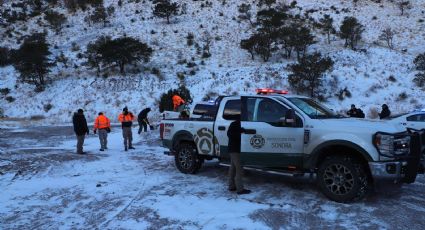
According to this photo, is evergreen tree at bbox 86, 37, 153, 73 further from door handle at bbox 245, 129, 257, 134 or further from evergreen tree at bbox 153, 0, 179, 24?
door handle at bbox 245, 129, 257, 134

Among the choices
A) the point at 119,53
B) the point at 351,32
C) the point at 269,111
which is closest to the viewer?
the point at 269,111

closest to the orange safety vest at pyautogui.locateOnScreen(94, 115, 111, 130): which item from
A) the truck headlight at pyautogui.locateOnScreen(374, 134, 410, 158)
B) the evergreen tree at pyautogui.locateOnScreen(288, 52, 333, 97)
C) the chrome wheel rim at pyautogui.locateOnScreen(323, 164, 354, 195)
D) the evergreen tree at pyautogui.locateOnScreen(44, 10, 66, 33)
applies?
the chrome wheel rim at pyautogui.locateOnScreen(323, 164, 354, 195)

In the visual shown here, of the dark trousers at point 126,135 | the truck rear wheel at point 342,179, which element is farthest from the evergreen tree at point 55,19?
the truck rear wheel at point 342,179

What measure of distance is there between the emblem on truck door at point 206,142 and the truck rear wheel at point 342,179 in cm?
267

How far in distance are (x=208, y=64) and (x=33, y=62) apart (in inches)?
524

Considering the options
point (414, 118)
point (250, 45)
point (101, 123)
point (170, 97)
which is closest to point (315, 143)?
point (414, 118)

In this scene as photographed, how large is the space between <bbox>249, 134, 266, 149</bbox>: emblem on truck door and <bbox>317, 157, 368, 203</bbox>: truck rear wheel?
1298mm

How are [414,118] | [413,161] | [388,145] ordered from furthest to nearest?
1. [414,118]
2. [413,161]
3. [388,145]

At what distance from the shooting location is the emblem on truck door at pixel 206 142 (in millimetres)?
10038

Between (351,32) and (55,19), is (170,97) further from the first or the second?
(55,19)

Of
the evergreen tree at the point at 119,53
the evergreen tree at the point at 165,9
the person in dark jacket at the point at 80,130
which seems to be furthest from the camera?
the evergreen tree at the point at 165,9

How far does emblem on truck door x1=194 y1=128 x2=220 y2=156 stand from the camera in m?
10.0

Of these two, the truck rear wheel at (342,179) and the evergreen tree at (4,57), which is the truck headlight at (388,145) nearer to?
the truck rear wheel at (342,179)

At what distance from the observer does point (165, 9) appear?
140 feet
